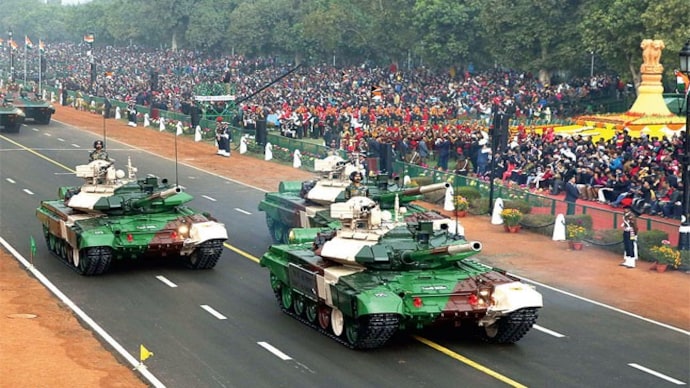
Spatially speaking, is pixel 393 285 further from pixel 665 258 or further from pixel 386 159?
pixel 386 159

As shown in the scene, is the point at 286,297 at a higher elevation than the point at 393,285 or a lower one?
lower

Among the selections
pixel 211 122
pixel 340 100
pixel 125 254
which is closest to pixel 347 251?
pixel 125 254

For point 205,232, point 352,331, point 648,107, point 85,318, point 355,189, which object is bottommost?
point 85,318

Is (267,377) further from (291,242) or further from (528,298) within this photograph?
(291,242)

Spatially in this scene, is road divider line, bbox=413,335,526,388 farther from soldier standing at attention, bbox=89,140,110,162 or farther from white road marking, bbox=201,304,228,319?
soldier standing at attention, bbox=89,140,110,162

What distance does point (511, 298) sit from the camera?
84.8 ft

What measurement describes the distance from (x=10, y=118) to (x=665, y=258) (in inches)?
1789

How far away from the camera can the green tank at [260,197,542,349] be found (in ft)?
84.8

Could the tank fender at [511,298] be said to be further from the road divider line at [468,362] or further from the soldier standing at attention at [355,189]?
the soldier standing at attention at [355,189]

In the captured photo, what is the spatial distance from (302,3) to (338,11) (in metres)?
16.1

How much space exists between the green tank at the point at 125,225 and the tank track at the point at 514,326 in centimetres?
956

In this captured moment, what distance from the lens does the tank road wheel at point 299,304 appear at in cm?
2917

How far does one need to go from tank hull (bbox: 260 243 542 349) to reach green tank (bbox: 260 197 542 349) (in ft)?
0.06

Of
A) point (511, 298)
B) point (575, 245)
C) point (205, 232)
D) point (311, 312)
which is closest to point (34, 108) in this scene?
point (575, 245)
